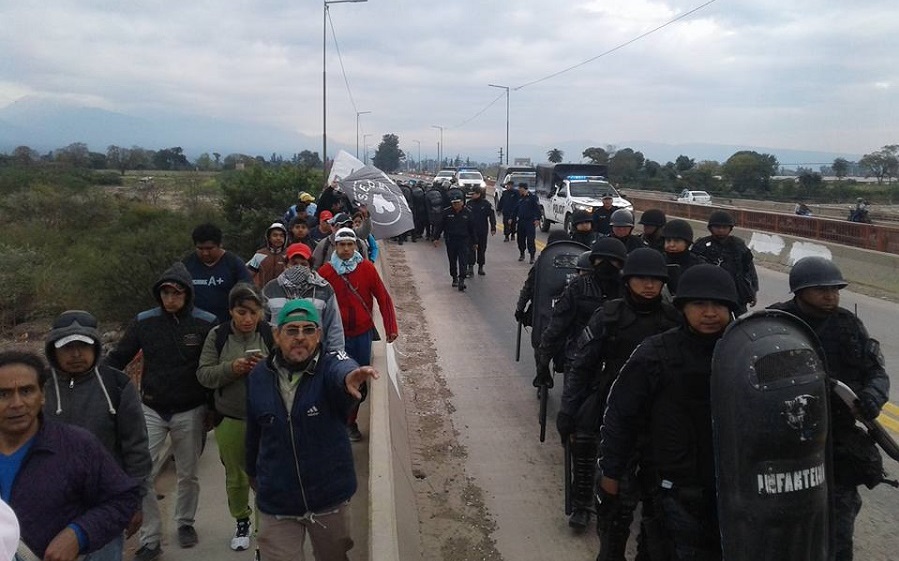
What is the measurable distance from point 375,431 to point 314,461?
204 cm

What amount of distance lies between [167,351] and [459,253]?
9527 millimetres

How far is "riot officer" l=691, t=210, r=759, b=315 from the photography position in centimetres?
702

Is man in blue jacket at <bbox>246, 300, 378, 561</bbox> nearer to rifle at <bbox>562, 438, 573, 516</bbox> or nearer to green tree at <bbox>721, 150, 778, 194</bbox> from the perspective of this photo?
rifle at <bbox>562, 438, 573, 516</bbox>

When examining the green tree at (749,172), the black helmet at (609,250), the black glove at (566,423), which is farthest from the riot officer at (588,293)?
the green tree at (749,172)

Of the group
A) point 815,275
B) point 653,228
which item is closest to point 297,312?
point 815,275

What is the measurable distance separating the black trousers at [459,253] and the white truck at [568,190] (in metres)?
4.53

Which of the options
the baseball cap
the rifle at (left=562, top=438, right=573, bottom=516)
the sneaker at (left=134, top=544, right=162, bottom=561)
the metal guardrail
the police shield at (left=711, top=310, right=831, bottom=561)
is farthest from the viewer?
the metal guardrail

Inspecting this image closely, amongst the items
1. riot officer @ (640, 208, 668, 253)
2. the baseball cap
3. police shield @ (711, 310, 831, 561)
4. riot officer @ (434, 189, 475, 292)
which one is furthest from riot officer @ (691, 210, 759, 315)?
riot officer @ (434, 189, 475, 292)

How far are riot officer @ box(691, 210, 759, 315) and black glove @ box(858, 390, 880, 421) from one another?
3463 millimetres

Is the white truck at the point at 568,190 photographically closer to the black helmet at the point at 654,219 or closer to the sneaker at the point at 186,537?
the black helmet at the point at 654,219

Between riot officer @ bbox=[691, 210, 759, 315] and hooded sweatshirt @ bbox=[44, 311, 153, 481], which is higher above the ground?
riot officer @ bbox=[691, 210, 759, 315]

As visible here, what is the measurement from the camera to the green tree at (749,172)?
166ft

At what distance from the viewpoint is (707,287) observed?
2938 mm

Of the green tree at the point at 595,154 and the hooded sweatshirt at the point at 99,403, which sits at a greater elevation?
the green tree at the point at 595,154
